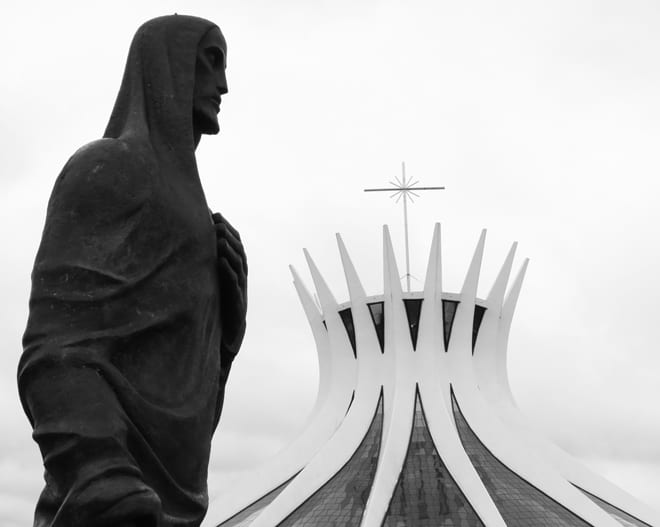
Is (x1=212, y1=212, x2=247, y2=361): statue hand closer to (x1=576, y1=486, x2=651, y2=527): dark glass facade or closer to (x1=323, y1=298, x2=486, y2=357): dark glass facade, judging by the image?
(x1=576, y1=486, x2=651, y2=527): dark glass facade

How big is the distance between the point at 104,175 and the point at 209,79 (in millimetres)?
630

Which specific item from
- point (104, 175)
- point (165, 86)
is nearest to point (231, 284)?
point (104, 175)

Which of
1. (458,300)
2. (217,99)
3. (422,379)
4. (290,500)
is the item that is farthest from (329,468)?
(217,99)

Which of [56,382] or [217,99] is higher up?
[217,99]

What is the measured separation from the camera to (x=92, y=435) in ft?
7.14

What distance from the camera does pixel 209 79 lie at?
297 centimetres

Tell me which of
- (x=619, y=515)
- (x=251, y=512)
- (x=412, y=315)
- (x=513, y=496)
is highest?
(x=412, y=315)

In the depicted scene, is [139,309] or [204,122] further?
[204,122]

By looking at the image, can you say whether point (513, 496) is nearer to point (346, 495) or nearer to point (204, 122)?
point (346, 495)

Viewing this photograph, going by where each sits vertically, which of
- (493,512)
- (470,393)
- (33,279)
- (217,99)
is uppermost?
(217,99)

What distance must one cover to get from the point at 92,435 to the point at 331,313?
95.1 ft

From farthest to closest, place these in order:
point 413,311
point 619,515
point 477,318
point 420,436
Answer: point 477,318 → point 413,311 → point 619,515 → point 420,436

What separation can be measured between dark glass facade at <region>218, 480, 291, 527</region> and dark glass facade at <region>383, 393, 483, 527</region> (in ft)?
14.7

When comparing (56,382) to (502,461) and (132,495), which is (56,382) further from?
(502,461)
